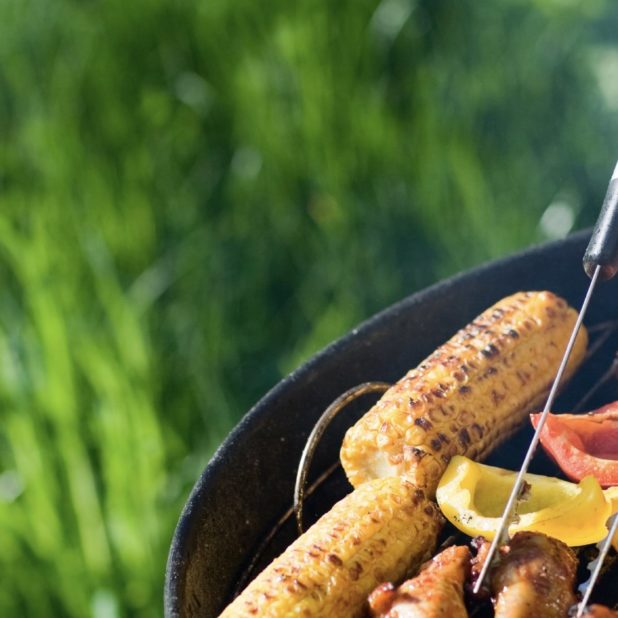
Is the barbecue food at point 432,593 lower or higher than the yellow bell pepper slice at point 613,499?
higher

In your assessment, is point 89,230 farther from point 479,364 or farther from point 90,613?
point 479,364

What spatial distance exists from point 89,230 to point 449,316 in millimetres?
1552

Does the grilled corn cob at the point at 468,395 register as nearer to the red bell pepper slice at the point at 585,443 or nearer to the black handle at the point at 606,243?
the red bell pepper slice at the point at 585,443

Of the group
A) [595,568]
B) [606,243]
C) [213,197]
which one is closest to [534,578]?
[595,568]

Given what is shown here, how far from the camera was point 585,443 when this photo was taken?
176 cm

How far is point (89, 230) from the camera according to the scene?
10.9 ft

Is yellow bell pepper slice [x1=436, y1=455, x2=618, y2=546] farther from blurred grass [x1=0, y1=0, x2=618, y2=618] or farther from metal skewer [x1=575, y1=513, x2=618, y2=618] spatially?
blurred grass [x1=0, y1=0, x2=618, y2=618]

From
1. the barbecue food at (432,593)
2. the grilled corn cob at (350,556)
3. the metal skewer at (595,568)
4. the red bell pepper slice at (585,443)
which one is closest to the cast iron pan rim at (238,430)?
the grilled corn cob at (350,556)

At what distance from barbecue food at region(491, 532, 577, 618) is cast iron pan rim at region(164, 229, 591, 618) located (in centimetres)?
52

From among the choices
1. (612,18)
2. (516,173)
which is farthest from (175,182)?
(612,18)

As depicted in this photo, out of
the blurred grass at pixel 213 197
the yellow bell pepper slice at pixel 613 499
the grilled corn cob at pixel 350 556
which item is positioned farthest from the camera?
the blurred grass at pixel 213 197

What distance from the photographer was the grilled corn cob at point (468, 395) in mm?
1699

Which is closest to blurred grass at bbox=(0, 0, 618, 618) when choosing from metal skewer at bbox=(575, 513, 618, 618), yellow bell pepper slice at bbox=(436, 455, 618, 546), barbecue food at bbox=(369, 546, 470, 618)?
yellow bell pepper slice at bbox=(436, 455, 618, 546)

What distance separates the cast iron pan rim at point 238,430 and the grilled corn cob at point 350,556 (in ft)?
0.49
